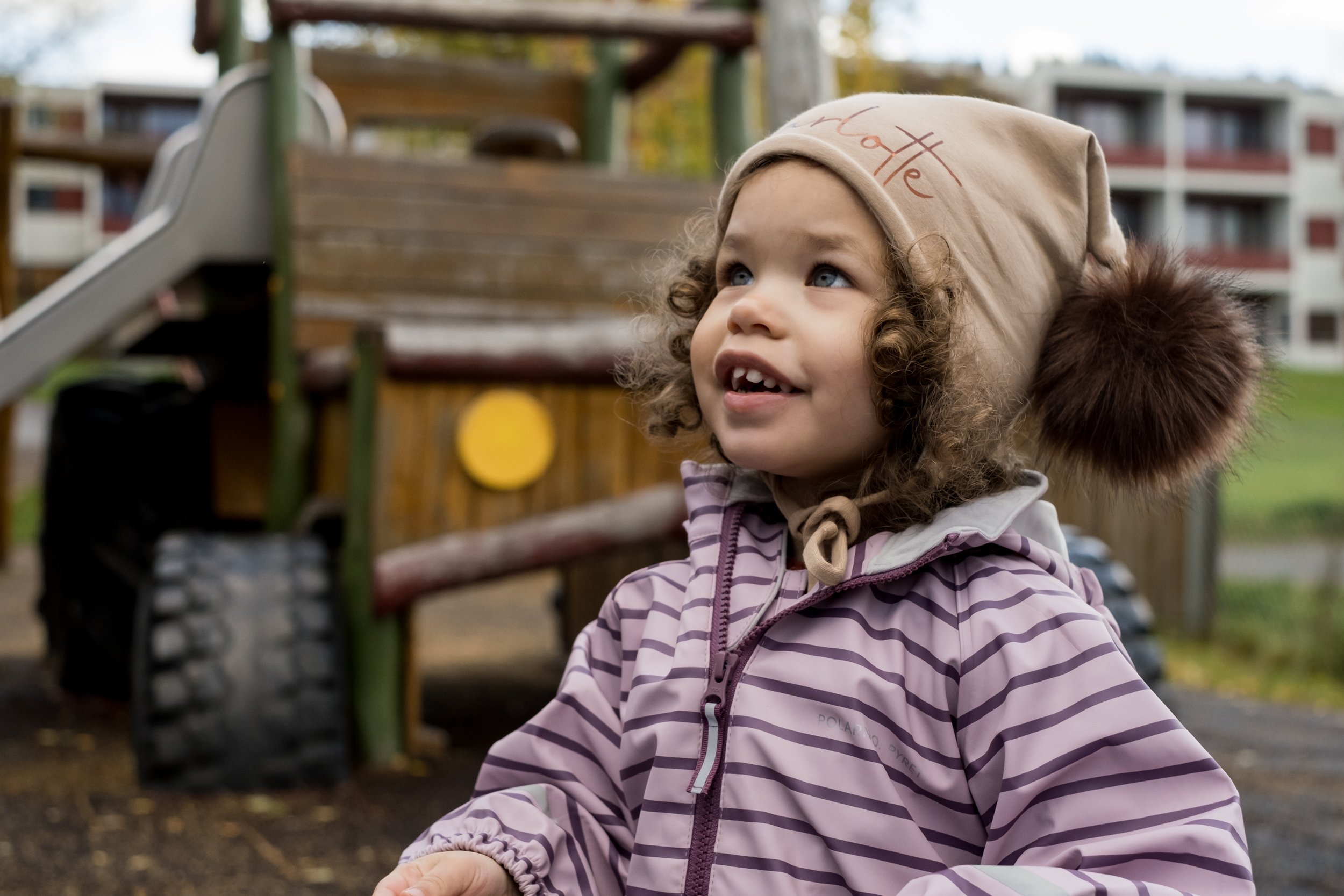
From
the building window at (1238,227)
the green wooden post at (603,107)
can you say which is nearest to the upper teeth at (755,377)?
the green wooden post at (603,107)

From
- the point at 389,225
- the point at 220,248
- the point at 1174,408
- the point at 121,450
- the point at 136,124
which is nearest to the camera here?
the point at 1174,408

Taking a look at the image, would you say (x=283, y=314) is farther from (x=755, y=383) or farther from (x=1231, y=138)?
(x=1231, y=138)

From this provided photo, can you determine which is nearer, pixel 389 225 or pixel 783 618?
pixel 783 618

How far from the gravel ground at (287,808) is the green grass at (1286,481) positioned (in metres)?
0.93

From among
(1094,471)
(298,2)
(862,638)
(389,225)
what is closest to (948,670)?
(862,638)

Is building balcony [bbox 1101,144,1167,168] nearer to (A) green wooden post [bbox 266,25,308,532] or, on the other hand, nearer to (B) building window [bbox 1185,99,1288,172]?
(B) building window [bbox 1185,99,1288,172]

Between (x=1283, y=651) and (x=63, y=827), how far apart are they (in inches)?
240

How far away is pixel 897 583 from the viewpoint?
52.6 inches

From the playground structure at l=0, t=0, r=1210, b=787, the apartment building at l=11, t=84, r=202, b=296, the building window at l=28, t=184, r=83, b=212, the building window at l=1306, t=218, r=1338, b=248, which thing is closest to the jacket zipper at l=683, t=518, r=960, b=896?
the playground structure at l=0, t=0, r=1210, b=787

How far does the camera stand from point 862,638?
4.26 ft

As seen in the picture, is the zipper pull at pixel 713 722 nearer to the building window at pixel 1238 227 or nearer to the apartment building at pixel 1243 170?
the apartment building at pixel 1243 170

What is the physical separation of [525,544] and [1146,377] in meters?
2.20

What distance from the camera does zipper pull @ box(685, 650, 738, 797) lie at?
1302mm

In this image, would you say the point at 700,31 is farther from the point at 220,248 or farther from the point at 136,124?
the point at 136,124
